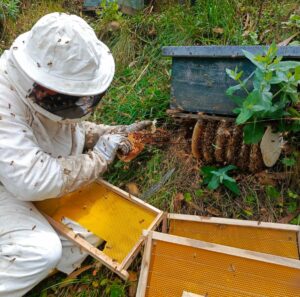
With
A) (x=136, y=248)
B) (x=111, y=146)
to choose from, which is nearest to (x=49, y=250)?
(x=136, y=248)

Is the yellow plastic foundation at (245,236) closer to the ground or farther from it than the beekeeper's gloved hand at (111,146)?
closer to the ground

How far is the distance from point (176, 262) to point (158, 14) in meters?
3.35

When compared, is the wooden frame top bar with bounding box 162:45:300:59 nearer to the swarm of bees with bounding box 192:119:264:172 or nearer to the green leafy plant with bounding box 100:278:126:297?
the swarm of bees with bounding box 192:119:264:172

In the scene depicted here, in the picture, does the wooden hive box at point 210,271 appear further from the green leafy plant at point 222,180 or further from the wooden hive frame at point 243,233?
the green leafy plant at point 222,180

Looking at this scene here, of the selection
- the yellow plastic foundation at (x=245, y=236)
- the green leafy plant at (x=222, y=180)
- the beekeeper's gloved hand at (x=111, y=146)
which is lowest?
the yellow plastic foundation at (x=245, y=236)

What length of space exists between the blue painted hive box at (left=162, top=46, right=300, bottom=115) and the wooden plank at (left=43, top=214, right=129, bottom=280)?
1.26 metres

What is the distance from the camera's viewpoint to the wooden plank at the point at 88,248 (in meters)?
2.48

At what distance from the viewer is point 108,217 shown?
285cm

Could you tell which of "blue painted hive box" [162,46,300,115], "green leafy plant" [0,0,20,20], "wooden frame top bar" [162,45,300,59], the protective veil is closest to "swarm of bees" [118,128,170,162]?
the protective veil

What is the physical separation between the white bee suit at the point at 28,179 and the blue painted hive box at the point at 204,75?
83cm

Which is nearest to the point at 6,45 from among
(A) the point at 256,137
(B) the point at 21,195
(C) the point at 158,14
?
(C) the point at 158,14

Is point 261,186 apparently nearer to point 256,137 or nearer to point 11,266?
point 256,137

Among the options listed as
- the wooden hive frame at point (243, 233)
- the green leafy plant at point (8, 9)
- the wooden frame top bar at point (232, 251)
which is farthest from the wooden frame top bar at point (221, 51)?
the green leafy plant at point (8, 9)

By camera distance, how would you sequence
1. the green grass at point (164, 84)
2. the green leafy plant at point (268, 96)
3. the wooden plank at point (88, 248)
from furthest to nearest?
the green grass at point (164, 84) → the wooden plank at point (88, 248) → the green leafy plant at point (268, 96)
